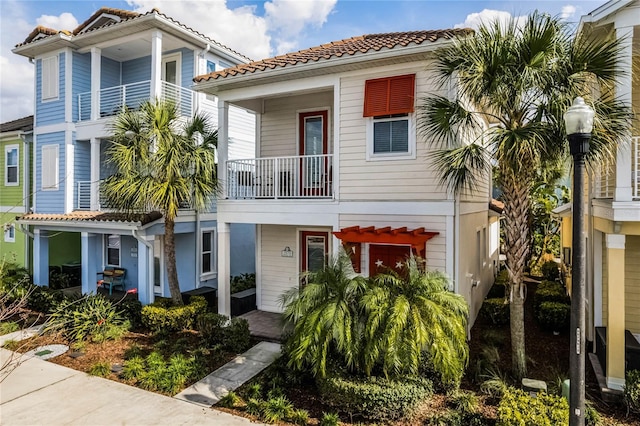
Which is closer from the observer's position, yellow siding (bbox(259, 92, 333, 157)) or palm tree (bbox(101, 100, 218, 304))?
palm tree (bbox(101, 100, 218, 304))

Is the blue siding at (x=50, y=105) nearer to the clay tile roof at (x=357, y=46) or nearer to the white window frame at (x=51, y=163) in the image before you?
the white window frame at (x=51, y=163)

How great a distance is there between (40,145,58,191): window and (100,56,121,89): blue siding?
3.21m

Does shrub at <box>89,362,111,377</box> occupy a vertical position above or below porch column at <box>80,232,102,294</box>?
below

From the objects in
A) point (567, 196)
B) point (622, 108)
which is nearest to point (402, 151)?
point (622, 108)

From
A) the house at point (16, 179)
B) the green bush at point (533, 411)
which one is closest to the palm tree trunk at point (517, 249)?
the green bush at point (533, 411)

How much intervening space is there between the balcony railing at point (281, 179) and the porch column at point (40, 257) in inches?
380

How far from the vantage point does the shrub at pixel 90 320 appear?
10406mm

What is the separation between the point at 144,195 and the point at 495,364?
9196 mm

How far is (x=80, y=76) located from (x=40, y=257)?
24.6ft

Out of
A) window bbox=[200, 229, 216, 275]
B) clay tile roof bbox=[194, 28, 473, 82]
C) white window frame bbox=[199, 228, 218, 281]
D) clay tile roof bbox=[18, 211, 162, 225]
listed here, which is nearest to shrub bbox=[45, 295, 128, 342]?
clay tile roof bbox=[18, 211, 162, 225]

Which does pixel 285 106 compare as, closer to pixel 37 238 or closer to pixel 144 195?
pixel 144 195

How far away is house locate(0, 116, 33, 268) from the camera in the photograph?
1677 cm

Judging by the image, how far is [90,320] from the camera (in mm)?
10750

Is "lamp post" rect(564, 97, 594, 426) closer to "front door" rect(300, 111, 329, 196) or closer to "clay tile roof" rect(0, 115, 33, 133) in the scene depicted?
"front door" rect(300, 111, 329, 196)
